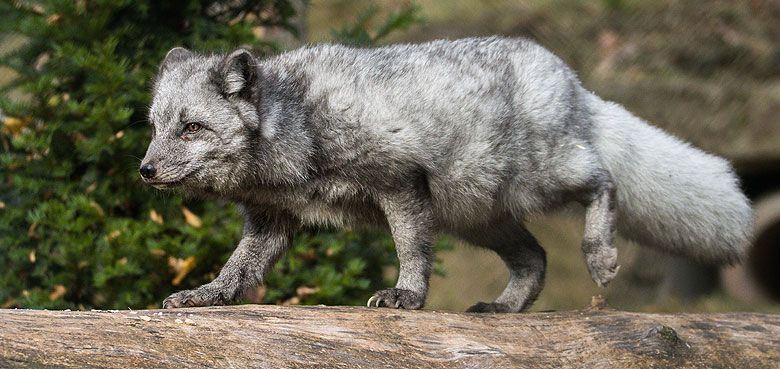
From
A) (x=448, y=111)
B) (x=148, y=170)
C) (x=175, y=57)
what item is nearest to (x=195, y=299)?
(x=148, y=170)

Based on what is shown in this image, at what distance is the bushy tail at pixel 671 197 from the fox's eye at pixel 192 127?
77.5 inches

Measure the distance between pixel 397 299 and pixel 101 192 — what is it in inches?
72.9

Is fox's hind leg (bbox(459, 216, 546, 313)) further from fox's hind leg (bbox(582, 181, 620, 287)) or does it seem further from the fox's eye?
the fox's eye

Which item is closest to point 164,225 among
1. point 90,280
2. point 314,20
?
point 90,280

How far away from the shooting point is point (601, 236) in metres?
5.00

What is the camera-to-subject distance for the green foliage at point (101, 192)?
5320 millimetres

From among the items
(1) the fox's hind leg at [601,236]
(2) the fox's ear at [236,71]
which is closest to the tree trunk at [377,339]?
(1) the fox's hind leg at [601,236]

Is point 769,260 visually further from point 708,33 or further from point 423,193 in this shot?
point 423,193

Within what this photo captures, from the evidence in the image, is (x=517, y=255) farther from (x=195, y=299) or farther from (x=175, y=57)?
(x=175, y=57)

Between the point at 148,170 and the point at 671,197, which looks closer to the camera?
the point at 148,170

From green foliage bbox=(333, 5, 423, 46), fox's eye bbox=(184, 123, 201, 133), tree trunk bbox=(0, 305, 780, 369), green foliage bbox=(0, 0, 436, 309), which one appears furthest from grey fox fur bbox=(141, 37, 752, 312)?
green foliage bbox=(333, 5, 423, 46)

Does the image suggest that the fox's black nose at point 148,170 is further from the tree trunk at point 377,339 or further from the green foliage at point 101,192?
the green foliage at point 101,192

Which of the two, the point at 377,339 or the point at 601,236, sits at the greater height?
the point at 601,236

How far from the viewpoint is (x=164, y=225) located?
5469 millimetres
